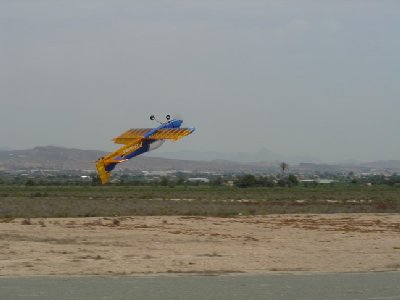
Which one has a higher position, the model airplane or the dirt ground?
the model airplane

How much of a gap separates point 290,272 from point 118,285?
4.91 metres

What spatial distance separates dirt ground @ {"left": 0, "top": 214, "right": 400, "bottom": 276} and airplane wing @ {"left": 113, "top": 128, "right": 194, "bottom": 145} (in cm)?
1426

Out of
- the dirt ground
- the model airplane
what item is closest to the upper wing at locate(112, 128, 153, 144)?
the model airplane

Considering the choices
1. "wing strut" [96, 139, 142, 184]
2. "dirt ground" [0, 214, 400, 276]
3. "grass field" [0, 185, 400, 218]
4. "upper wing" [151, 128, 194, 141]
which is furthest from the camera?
"wing strut" [96, 139, 142, 184]

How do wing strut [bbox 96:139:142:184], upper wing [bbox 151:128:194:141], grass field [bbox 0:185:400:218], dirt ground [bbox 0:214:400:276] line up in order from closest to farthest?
1. dirt ground [bbox 0:214:400:276]
2. grass field [bbox 0:185:400:218]
3. upper wing [bbox 151:128:194:141]
4. wing strut [bbox 96:139:142:184]

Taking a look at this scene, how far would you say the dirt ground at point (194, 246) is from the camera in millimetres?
19875

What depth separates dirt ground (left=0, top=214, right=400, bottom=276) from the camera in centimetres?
1988

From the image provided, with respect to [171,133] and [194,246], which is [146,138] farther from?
[194,246]

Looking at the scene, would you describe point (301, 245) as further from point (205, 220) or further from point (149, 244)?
point (205, 220)

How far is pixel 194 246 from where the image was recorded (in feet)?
87.2

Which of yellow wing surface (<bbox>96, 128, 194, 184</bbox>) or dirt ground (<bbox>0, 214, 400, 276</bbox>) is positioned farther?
yellow wing surface (<bbox>96, 128, 194, 184</bbox>)

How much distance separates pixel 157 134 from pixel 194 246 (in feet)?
103

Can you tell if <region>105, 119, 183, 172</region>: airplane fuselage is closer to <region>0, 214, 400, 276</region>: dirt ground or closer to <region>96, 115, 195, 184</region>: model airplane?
<region>96, 115, 195, 184</region>: model airplane

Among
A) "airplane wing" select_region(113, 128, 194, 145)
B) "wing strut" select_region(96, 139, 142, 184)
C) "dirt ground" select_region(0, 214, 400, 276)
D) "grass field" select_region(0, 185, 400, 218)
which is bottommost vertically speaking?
"dirt ground" select_region(0, 214, 400, 276)
